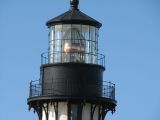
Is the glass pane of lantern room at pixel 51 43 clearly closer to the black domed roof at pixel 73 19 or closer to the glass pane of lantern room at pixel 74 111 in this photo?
the black domed roof at pixel 73 19

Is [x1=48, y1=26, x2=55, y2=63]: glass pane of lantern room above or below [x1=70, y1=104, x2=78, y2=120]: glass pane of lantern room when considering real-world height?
above

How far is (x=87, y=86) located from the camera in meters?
55.6

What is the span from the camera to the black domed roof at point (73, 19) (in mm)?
56219

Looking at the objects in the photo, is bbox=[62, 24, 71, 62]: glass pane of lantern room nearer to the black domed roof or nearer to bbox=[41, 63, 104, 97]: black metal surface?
the black domed roof

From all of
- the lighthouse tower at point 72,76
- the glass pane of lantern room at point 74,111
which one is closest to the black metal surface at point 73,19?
the lighthouse tower at point 72,76

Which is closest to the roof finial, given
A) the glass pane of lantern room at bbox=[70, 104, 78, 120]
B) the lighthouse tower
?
the lighthouse tower

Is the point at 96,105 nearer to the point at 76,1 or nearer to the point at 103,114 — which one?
the point at 103,114

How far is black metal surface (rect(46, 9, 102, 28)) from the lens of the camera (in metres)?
56.2

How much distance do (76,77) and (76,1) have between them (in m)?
3.74

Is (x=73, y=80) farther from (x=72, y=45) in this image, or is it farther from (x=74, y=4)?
(x=74, y=4)

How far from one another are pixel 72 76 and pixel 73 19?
8.63ft

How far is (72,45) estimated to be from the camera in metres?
56.2

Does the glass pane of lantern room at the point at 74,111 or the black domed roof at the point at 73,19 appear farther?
the black domed roof at the point at 73,19

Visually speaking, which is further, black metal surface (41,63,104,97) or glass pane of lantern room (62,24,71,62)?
glass pane of lantern room (62,24,71,62)
